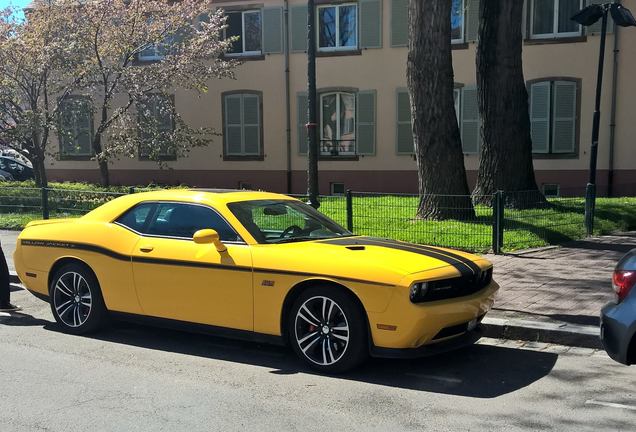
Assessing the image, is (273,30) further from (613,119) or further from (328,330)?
(328,330)

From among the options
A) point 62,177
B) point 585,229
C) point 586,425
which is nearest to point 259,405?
point 586,425

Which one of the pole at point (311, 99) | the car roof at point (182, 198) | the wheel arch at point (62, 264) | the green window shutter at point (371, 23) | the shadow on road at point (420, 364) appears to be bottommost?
the shadow on road at point (420, 364)

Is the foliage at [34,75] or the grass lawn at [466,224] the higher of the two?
the foliage at [34,75]

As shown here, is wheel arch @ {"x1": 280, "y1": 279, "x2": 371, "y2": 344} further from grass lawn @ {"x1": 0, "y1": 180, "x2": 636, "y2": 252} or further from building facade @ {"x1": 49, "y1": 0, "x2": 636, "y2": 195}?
building facade @ {"x1": 49, "y1": 0, "x2": 636, "y2": 195}

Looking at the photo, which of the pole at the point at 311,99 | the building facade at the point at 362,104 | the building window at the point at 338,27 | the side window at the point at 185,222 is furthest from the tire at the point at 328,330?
the building window at the point at 338,27

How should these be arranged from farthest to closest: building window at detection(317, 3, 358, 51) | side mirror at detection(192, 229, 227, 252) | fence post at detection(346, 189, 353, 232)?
building window at detection(317, 3, 358, 51)
fence post at detection(346, 189, 353, 232)
side mirror at detection(192, 229, 227, 252)

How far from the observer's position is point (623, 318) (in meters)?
4.17

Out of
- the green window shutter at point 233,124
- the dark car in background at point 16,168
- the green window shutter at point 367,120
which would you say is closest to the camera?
the green window shutter at point 367,120

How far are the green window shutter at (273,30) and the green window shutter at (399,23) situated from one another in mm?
3981

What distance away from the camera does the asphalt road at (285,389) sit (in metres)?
4.15

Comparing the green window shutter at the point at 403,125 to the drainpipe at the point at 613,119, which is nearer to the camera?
the drainpipe at the point at 613,119

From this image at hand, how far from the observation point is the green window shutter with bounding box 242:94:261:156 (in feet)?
73.2

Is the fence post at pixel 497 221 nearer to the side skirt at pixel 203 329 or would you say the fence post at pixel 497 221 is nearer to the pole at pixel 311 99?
the pole at pixel 311 99

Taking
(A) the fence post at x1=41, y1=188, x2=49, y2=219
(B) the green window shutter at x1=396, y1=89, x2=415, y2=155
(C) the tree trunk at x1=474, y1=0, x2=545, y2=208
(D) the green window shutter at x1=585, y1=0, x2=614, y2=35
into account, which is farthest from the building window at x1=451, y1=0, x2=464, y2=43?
(A) the fence post at x1=41, y1=188, x2=49, y2=219
